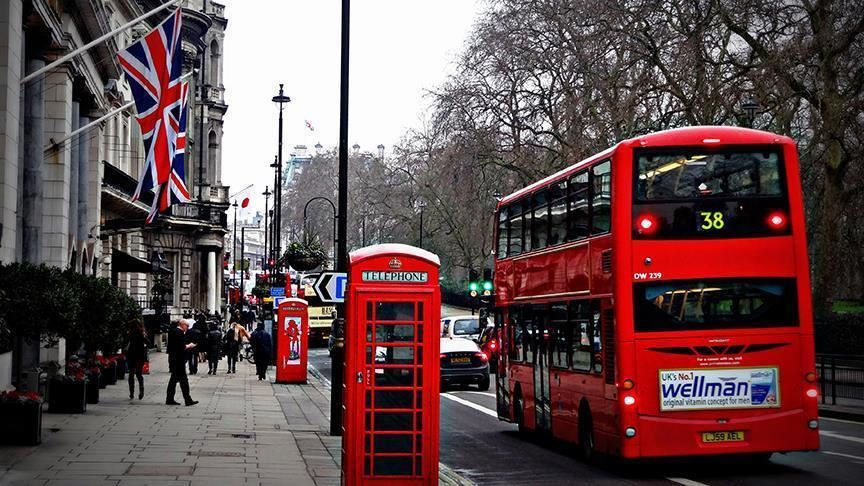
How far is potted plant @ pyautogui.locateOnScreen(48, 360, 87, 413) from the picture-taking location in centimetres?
2412

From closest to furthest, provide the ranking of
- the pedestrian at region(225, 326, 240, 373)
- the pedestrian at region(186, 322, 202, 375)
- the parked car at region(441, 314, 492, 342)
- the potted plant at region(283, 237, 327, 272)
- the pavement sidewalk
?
the pavement sidewalk < the pedestrian at region(186, 322, 202, 375) < the parked car at region(441, 314, 492, 342) < the pedestrian at region(225, 326, 240, 373) < the potted plant at region(283, 237, 327, 272)

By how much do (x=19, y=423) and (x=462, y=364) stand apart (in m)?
19.1

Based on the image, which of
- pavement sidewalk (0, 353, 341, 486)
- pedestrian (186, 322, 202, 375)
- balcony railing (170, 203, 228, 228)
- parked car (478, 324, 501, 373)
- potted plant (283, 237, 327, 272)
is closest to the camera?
pavement sidewalk (0, 353, 341, 486)

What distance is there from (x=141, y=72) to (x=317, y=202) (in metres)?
98.9

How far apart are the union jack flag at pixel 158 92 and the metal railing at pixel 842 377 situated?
1474 centimetres

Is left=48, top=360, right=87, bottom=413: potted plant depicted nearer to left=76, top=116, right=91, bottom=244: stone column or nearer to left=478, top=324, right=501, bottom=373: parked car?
left=76, top=116, right=91, bottom=244: stone column

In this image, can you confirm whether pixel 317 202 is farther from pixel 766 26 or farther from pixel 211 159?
pixel 766 26

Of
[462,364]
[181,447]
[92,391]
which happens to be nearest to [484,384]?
[462,364]

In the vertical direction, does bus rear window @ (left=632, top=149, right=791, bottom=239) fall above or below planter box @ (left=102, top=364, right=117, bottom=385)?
above

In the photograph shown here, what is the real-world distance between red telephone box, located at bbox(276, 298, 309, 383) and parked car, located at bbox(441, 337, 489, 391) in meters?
5.98

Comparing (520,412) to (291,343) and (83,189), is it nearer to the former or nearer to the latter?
(83,189)

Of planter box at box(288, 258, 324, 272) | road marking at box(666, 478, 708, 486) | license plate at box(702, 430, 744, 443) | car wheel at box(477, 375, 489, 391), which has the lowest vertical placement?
road marking at box(666, 478, 708, 486)

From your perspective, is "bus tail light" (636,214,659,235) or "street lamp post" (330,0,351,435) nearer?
"bus tail light" (636,214,659,235)

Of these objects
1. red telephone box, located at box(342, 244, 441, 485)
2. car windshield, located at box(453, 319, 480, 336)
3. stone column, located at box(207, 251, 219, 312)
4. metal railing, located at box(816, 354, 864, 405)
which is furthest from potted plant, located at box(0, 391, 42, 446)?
stone column, located at box(207, 251, 219, 312)
